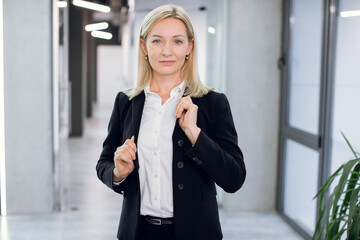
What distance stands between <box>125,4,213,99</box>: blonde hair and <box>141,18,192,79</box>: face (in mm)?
16

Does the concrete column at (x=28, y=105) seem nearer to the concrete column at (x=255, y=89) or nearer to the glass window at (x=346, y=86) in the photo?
the concrete column at (x=255, y=89)

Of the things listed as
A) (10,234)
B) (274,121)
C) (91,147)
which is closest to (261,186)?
(274,121)

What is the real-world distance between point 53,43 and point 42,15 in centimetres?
28

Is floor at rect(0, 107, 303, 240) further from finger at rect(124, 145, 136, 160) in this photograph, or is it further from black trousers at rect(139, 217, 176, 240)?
finger at rect(124, 145, 136, 160)

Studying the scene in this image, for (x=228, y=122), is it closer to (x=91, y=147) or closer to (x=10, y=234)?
(x=10, y=234)

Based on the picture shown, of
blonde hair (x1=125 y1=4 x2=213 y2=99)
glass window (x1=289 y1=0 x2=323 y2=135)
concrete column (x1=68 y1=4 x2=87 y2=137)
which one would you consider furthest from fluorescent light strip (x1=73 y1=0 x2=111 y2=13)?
concrete column (x1=68 y1=4 x2=87 y2=137)

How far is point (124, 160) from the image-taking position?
1.27m

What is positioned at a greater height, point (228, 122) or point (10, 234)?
point (228, 122)

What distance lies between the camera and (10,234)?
390 cm

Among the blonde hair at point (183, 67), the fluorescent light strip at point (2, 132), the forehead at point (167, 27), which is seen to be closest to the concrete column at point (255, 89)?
the fluorescent light strip at point (2, 132)

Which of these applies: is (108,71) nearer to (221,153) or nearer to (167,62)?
(167,62)

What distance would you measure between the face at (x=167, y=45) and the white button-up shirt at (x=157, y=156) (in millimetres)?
89

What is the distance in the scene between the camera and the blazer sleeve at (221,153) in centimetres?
128

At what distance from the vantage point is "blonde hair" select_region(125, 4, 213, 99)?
134 centimetres
